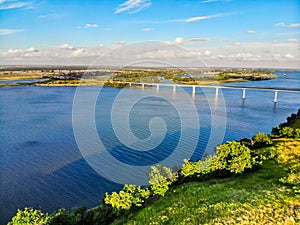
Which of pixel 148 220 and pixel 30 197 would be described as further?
pixel 30 197

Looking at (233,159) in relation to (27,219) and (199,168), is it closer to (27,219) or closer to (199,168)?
(199,168)

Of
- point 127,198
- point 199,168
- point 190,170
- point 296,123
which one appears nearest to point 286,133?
point 296,123

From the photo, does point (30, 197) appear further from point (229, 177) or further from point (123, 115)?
point (123, 115)

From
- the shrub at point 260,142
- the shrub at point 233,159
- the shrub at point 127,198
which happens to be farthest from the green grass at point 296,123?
the shrub at point 127,198

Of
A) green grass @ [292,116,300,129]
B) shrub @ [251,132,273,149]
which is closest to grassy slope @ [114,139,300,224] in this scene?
shrub @ [251,132,273,149]

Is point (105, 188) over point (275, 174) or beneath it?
beneath

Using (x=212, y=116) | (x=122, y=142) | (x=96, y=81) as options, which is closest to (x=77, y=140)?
(x=122, y=142)
